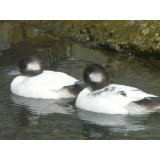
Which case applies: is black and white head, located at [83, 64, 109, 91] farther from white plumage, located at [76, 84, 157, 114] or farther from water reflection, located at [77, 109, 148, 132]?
water reflection, located at [77, 109, 148, 132]

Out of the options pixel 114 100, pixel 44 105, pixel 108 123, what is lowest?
pixel 108 123

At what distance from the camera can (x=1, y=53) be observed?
15055 millimetres

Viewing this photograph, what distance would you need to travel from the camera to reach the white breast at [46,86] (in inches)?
438

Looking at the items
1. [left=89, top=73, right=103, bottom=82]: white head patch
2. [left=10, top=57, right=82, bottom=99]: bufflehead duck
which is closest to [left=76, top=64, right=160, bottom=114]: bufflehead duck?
[left=89, top=73, right=103, bottom=82]: white head patch

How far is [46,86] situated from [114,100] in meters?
2.01

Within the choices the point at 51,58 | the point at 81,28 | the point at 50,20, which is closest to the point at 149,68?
the point at 51,58

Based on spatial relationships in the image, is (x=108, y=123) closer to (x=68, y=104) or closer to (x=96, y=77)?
(x=96, y=77)

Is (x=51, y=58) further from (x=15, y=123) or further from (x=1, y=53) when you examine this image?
(x=15, y=123)

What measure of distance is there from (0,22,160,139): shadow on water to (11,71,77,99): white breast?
170mm

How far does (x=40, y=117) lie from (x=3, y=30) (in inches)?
365

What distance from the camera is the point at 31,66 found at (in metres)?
11.8

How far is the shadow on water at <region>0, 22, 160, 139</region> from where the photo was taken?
8875 mm

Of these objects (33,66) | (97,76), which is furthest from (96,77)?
(33,66)

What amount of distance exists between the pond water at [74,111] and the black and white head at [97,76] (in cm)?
69
